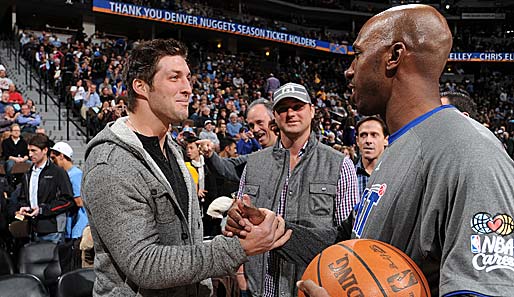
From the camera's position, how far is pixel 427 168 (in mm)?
1271

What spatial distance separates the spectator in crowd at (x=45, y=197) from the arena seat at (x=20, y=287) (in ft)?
6.45

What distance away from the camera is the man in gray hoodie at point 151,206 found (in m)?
1.75

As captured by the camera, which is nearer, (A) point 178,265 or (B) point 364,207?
(B) point 364,207

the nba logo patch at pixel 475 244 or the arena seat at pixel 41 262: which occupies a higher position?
the nba logo patch at pixel 475 244

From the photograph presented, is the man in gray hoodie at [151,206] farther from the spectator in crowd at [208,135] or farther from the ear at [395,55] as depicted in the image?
the spectator in crowd at [208,135]

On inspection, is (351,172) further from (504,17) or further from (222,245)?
(504,17)

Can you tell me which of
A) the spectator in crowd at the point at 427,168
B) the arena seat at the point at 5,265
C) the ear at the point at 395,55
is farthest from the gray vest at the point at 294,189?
the arena seat at the point at 5,265

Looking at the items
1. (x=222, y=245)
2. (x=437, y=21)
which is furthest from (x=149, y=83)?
(x=437, y=21)

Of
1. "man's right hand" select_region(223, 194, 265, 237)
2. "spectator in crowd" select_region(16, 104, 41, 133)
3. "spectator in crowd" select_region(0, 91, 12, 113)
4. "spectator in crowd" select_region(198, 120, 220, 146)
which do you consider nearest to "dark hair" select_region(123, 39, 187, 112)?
"man's right hand" select_region(223, 194, 265, 237)

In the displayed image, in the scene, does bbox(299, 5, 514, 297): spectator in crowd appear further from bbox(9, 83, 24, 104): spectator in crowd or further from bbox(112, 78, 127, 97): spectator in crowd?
bbox(112, 78, 127, 97): spectator in crowd

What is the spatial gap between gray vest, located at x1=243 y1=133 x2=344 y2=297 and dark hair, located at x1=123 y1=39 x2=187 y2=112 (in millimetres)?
980

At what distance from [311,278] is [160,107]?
106 centimetres

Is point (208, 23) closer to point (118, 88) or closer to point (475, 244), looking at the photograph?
point (118, 88)

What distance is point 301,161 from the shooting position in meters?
2.72
